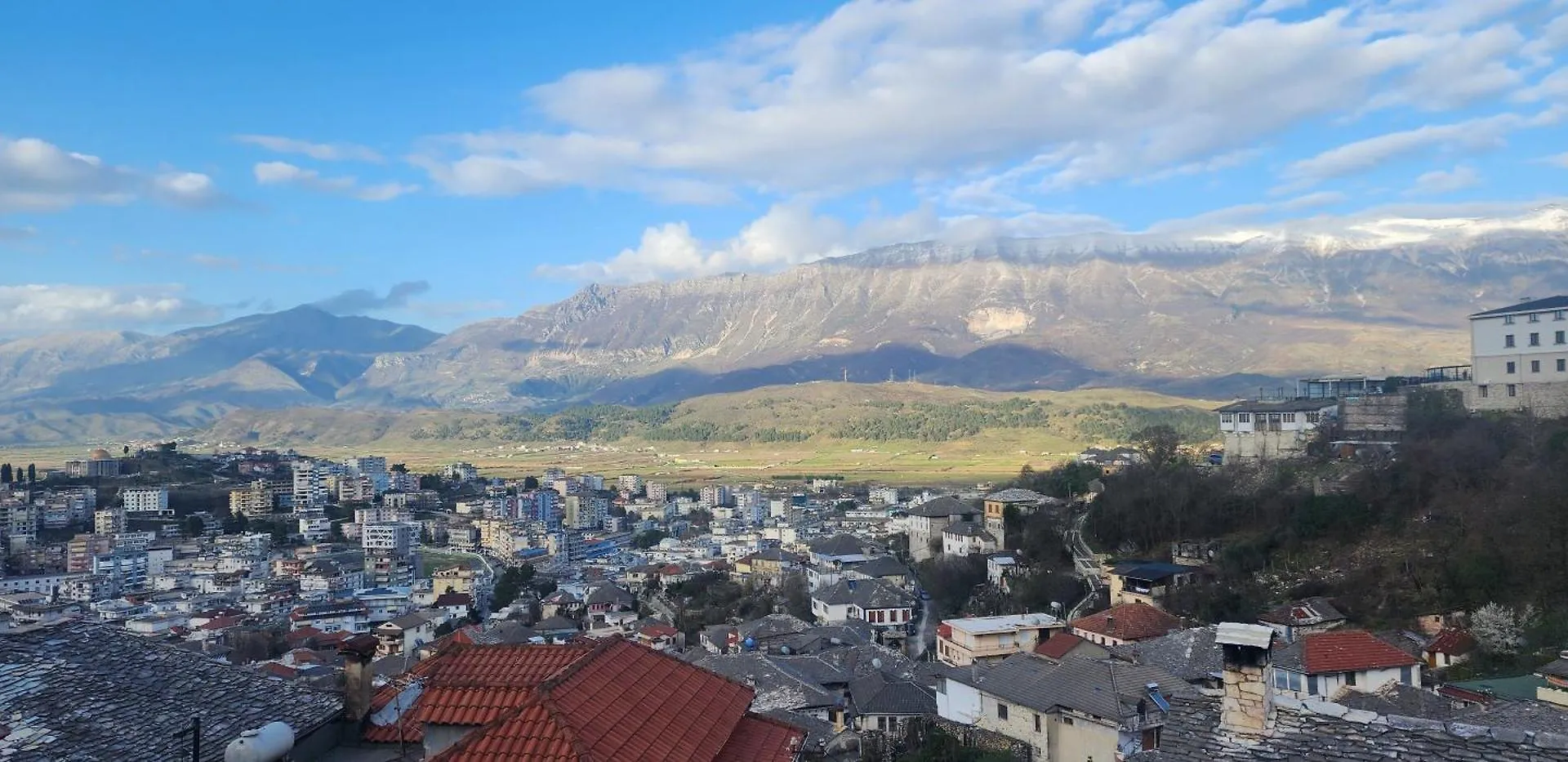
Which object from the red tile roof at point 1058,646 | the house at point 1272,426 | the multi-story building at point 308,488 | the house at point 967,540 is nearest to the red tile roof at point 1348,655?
the red tile roof at point 1058,646

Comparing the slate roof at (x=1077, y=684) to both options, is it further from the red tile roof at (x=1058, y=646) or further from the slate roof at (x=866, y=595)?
the slate roof at (x=866, y=595)

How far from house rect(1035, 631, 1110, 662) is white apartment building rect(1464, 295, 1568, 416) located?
52.4ft

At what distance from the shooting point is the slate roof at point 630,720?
240 inches

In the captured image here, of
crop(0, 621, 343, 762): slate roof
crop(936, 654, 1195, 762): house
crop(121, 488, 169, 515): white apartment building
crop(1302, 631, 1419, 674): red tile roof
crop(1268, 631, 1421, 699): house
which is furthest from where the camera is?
crop(121, 488, 169, 515): white apartment building

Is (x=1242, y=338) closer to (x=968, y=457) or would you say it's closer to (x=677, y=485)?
(x=968, y=457)

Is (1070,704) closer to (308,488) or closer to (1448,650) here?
(1448,650)

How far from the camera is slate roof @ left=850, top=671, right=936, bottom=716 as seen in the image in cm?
2130

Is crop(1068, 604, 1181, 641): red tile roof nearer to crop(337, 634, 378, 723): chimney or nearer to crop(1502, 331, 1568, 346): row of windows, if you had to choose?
crop(1502, 331, 1568, 346): row of windows

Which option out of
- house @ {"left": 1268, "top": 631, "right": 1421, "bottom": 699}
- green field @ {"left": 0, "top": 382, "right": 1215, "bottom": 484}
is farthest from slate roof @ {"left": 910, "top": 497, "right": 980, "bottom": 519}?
green field @ {"left": 0, "top": 382, "right": 1215, "bottom": 484}

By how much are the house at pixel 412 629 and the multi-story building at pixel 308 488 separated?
145ft

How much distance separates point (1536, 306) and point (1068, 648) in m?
18.7

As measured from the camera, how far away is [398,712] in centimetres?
716

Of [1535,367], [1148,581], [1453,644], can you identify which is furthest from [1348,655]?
[1535,367]

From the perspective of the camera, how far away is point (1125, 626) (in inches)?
908
